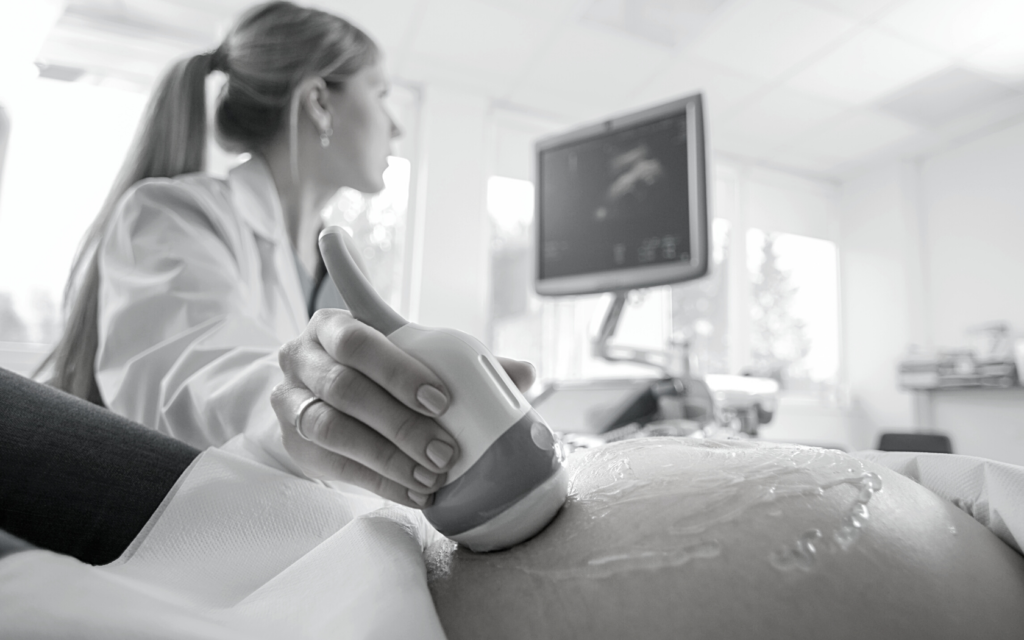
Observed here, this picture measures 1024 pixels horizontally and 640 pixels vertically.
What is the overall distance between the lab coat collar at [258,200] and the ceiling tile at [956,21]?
2.99 metres

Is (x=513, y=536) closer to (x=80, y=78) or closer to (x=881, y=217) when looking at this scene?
(x=80, y=78)

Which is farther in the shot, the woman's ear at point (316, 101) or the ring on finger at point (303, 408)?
the woman's ear at point (316, 101)

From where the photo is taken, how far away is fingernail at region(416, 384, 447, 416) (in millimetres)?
332

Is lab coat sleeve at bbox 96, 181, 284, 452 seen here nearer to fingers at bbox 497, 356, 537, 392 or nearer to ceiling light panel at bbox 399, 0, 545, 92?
fingers at bbox 497, 356, 537, 392

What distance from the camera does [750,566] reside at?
0.99 ft

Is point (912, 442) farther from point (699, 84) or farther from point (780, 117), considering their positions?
point (780, 117)

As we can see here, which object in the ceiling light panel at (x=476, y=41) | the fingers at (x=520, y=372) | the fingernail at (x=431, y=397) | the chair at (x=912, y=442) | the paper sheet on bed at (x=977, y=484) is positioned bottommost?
the chair at (x=912, y=442)

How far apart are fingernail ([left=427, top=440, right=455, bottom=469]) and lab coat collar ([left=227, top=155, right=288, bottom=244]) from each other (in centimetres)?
90

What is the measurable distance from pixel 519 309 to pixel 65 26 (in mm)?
2648

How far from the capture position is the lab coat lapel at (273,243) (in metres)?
1.09

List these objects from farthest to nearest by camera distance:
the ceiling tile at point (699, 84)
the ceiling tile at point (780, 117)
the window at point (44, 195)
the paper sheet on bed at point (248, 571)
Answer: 1. the ceiling tile at point (780, 117)
2. the ceiling tile at point (699, 84)
3. the window at point (44, 195)
4. the paper sheet on bed at point (248, 571)

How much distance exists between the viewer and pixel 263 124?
1.31 metres

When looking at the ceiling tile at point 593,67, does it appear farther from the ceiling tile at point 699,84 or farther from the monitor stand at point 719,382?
the monitor stand at point 719,382

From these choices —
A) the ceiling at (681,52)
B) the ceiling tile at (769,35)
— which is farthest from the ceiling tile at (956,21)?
the ceiling tile at (769,35)
